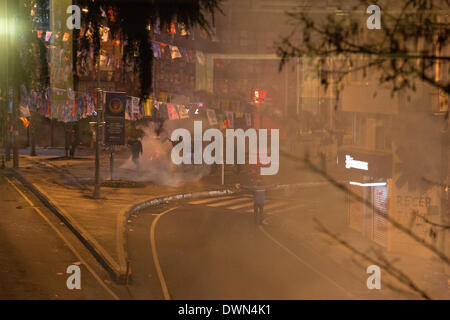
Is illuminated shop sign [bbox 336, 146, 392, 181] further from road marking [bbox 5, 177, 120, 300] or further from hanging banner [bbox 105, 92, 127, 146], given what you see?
road marking [bbox 5, 177, 120, 300]

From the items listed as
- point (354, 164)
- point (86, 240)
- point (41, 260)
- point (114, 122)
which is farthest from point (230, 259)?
point (114, 122)

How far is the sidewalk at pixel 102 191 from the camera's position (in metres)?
17.2

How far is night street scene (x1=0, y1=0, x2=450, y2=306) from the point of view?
4.24 meters

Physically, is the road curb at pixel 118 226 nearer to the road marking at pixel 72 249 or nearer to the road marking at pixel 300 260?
the road marking at pixel 72 249

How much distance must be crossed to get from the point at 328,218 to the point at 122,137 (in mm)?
9307

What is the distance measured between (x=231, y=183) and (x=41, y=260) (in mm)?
21315

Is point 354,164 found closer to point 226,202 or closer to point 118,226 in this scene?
point 118,226

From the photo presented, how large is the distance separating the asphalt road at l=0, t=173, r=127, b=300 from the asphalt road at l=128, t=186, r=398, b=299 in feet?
2.94

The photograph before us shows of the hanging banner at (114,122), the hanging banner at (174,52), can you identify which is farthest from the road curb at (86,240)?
the hanging banner at (174,52)

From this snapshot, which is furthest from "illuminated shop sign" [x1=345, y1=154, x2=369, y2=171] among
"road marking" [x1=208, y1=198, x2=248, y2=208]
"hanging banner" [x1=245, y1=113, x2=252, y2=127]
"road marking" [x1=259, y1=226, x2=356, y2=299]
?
"hanging banner" [x1=245, y1=113, x2=252, y2=127]

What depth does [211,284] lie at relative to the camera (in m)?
13.7

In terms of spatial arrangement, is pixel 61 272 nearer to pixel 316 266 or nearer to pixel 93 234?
pixel 93 234

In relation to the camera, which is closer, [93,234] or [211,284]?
[211,284]
